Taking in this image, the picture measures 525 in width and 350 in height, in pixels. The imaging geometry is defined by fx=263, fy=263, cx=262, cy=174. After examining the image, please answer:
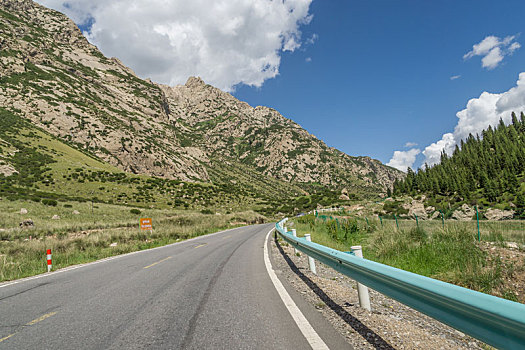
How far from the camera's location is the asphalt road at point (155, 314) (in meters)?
3.48

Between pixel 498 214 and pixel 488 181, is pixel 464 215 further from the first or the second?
pixel 488 181

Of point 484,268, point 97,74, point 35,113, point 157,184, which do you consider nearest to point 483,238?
point 484,268

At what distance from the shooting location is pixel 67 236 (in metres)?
20.8

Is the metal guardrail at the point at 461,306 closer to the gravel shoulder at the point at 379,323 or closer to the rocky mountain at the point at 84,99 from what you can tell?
the gravel shoulder at the point at 379,323

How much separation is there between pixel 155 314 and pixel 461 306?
14.5 ft

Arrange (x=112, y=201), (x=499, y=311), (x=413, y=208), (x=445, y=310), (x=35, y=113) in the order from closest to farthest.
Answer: (x=499, y=311) → (x=445, y=310) → (x=112, y=201) → (x=413, y=208) → (x=35, y=113)

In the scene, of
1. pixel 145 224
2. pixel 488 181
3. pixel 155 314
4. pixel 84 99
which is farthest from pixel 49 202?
pixel 84 99

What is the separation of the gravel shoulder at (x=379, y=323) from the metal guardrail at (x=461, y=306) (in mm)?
594

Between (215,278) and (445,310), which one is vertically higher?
(445,310)

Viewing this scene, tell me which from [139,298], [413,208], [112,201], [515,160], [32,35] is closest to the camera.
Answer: [139,298]

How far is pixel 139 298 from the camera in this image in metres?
5.50

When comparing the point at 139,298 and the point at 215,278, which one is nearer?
the point at 139,298

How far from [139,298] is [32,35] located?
176 metres

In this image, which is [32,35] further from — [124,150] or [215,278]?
[215,278]
